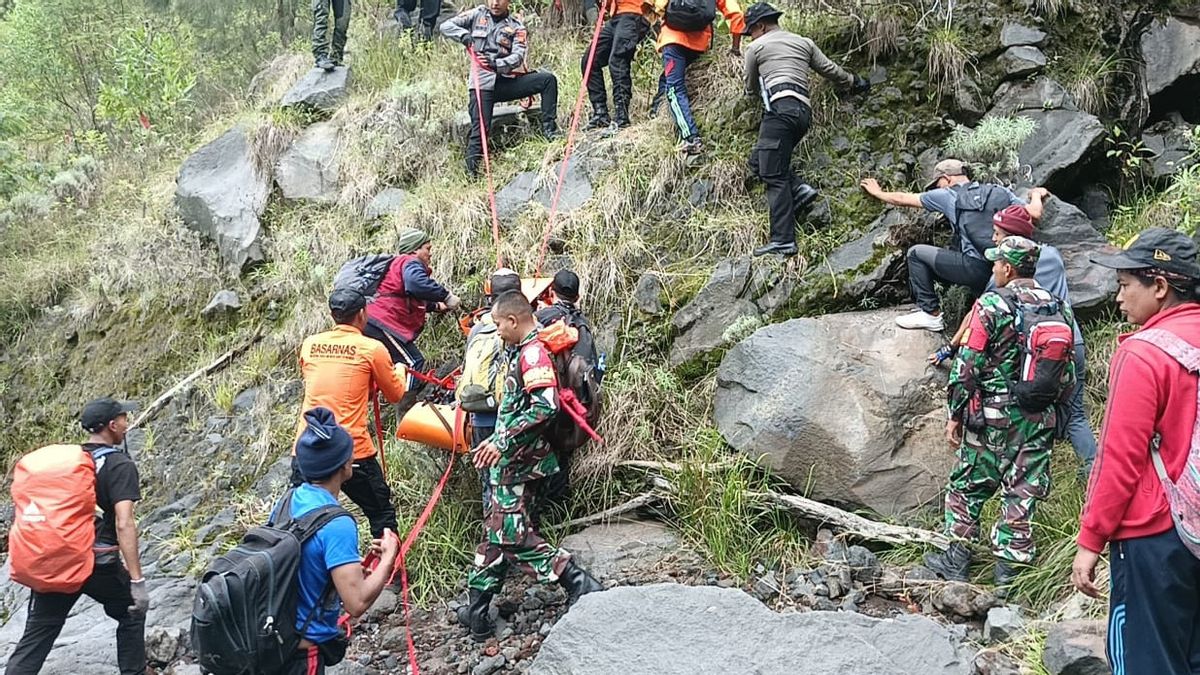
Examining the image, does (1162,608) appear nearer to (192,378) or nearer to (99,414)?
(99,414)

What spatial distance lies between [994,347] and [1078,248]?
1.89 meters

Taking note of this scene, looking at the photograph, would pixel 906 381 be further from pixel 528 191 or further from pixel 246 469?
pixel 246 469

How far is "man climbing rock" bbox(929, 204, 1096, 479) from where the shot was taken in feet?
16.3

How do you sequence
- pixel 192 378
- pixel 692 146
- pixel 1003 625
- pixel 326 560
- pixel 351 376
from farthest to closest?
pixel 192 378 → pixel 692 146 → pixel 351 376 → pixel 1003 625 → pixel 326 560

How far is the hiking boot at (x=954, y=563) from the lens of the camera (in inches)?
191

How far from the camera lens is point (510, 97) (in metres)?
9.27

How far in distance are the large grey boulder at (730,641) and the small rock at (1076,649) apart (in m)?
0.35

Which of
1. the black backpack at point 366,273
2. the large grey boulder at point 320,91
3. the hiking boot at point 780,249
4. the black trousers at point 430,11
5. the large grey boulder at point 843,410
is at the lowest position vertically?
the large grey boulder at point 843,410

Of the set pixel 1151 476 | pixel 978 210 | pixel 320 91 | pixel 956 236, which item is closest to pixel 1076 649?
pixel 1151 476

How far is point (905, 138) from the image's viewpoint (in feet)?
23.9

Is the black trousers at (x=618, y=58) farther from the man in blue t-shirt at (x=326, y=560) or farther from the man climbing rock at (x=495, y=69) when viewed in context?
the man in blue t-shirt at (x=326, y=560)

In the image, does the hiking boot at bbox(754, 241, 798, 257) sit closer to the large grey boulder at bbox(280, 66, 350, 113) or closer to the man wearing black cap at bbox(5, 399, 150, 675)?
the man wearing black cap at bbox(5, 399, 150, 675)

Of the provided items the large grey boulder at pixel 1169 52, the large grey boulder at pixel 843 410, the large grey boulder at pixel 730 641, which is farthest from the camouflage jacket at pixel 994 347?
the large grey boulder at pixel 1169 52

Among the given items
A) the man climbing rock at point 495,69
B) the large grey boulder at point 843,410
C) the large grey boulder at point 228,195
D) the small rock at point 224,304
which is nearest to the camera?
the large grey boulder at point 843,410
